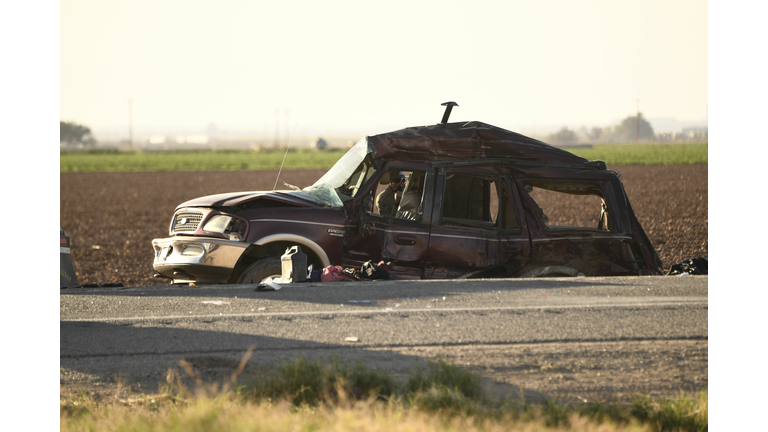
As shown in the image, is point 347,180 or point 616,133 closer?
point 347,180

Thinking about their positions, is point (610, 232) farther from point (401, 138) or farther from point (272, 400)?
point (272, 400)

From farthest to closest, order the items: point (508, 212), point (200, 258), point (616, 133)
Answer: point (616, 133)
point (508, 212)
point (200, 258)

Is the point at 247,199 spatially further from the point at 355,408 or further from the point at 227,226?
the point at 355,408

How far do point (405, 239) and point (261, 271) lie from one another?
69.8 inches

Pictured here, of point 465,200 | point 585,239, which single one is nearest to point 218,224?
point 465,200

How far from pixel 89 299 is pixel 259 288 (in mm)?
1986

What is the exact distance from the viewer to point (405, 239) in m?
8.26

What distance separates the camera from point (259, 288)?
7.75 m

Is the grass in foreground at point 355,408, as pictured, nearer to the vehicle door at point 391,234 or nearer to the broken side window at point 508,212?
the vehicle door at point 391,234

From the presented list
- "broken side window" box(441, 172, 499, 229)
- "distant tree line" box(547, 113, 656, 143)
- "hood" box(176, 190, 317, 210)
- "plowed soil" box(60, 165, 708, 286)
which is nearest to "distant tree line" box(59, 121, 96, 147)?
"plowed soil" box(60, 165, 708, 286)

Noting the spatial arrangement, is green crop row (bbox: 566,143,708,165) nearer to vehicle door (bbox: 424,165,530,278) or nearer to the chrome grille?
vehicle door (bbox: 424,165,530,278)

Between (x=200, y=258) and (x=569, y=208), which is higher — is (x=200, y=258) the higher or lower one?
the lower one

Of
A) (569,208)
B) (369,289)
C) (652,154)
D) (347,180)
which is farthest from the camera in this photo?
(652,154)

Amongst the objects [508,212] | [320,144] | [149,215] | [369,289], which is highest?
[320,144]
